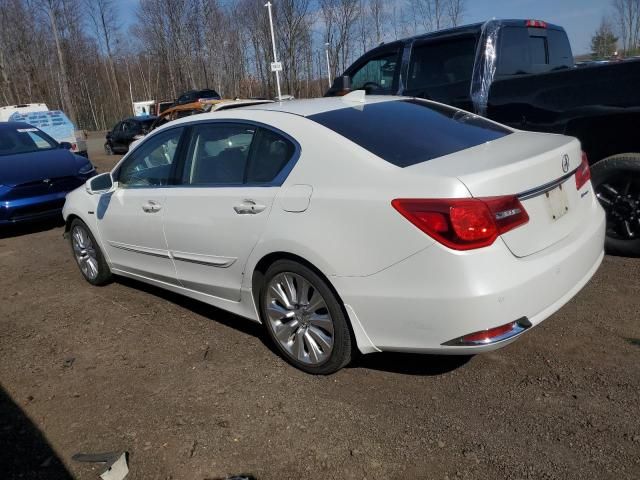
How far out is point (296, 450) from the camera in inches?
104

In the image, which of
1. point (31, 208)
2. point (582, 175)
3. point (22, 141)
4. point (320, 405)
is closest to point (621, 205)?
point (582, 175)

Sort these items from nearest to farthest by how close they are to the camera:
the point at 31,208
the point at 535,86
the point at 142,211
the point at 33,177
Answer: the point at 142,211 < the point at 535,86 < the point at 31,208 < the point at 33,177

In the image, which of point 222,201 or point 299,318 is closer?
point 299,318

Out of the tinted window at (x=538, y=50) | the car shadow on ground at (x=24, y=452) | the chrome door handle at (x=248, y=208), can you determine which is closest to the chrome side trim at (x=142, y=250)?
the chrome door handle at (x=248, y=208)

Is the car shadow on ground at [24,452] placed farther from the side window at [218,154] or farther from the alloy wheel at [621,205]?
the alloy wheel at [621,205]

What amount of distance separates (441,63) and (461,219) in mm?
4144

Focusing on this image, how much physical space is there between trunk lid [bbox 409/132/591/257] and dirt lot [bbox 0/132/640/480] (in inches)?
32.2

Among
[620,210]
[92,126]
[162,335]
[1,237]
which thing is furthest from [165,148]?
[92,126]

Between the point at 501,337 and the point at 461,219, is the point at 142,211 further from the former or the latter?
the point at 501,337

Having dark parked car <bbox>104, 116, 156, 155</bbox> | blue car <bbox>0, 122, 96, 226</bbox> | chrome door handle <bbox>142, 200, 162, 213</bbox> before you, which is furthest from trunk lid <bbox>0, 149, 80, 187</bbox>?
dark parked car <bbox>104, 116, 156, 155</bbox>

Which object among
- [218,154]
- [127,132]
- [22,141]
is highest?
[218,154]

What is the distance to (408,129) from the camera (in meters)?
3.30

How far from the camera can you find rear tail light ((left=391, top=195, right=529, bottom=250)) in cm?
249

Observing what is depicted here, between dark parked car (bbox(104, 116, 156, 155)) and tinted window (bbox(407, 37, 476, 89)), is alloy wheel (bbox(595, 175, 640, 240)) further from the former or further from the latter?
dark parked car (bbox(104, 116, 156, 155))
